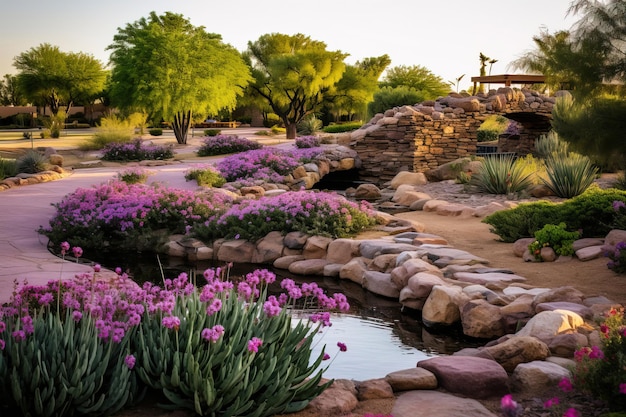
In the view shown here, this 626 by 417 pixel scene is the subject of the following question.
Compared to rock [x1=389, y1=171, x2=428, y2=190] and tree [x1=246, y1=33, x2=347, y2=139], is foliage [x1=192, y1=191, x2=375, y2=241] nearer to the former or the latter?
rock [x1=389, y1=171, x2=428, y2=190]

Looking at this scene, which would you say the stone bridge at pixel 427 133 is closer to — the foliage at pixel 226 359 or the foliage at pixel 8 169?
the foliage at pixel 8 169

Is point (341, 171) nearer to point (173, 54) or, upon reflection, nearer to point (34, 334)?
point (173, 54)

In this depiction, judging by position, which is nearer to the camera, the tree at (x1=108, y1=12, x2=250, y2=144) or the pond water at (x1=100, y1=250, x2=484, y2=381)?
the pond water at (x1=100, y1=250, x2=484, y2=381)

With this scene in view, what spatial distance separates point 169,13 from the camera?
106ft

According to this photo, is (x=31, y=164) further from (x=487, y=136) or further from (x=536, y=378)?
(x=487, y=136)

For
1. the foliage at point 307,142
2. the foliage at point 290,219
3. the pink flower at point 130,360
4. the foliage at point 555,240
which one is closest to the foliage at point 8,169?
the foliage at point 290,219

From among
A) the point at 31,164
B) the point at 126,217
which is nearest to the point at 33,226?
the point at 126,217

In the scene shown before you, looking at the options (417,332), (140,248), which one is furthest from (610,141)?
(140,248)

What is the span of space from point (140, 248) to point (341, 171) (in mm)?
11699

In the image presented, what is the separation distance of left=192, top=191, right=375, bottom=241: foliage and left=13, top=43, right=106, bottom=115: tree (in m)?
46.5

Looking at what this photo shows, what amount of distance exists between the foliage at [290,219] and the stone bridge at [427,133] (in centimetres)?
1046

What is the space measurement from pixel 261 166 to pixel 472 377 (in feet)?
47.8

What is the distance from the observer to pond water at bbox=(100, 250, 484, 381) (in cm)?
556

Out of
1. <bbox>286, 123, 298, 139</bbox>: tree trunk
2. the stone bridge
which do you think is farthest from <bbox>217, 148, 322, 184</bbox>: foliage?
<bbox>286, 123, 298, 139</bbox>: tree trunk
